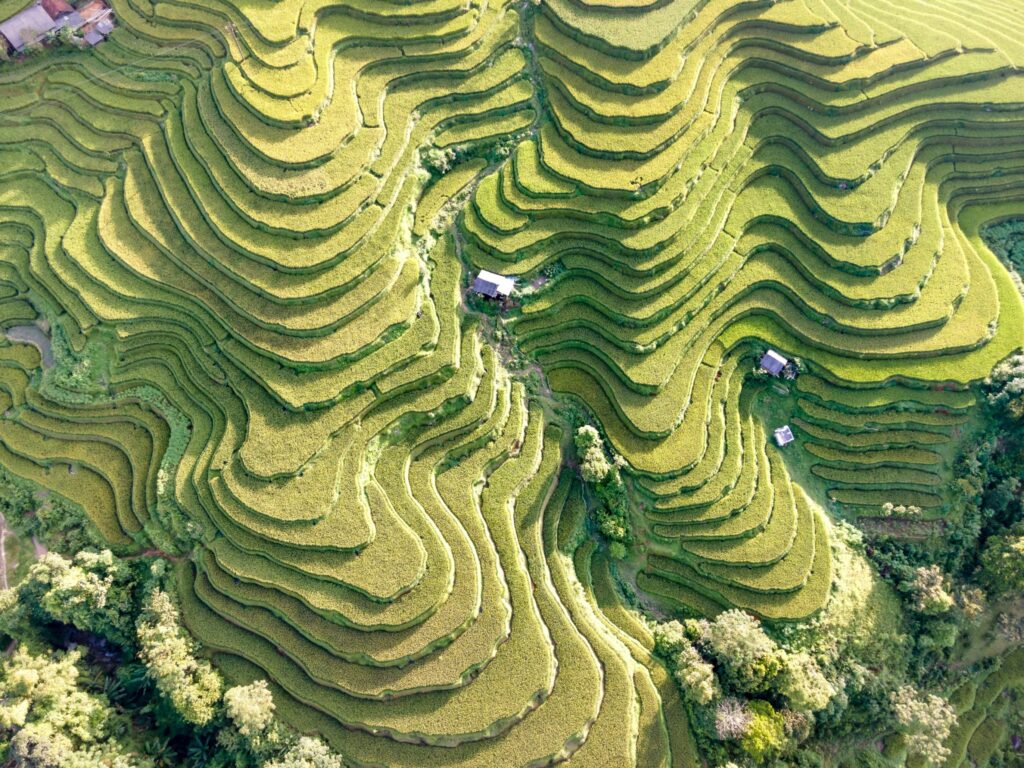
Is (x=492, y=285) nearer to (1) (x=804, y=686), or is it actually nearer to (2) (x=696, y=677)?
(2) (x=696, y=677)

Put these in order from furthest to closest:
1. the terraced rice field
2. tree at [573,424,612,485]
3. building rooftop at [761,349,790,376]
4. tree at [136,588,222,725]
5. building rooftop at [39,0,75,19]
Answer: building rooftop at [39,0,75,19] → building rooftop at [761,349,790,376] → tree at [573,424,612,485] → the terraced rice field → tree at [136,588,222,725]

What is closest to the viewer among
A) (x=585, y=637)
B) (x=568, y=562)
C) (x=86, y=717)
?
(x=86, y=717)

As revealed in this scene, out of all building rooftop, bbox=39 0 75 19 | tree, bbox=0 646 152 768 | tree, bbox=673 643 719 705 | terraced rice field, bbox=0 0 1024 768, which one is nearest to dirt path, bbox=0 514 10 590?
terraced rice field, bbox=0 0 1024 768

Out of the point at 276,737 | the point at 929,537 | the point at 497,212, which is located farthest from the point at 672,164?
the point at 276,737

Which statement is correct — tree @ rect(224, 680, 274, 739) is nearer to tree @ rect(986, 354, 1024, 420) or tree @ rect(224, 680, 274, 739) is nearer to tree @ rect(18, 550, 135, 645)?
tree @ rect(18, 550, 135, 645)

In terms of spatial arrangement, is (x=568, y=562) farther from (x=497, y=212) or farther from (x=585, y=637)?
(x=497, y=212)

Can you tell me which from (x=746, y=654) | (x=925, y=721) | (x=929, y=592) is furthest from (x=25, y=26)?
(x=925, y=721)
